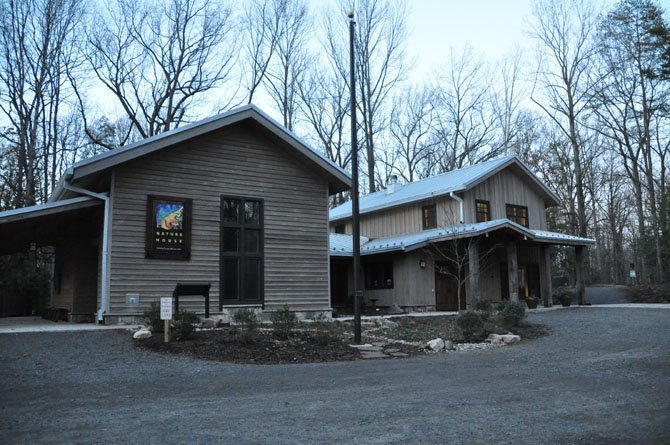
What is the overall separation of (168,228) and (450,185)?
41.4ft

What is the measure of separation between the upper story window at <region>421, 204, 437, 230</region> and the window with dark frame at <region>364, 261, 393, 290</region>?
2448 mm

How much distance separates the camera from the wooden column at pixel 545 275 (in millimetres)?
23750

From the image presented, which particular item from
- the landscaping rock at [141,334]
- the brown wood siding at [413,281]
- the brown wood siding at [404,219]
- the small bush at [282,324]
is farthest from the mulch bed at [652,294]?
the landscaping rock at [141,334]

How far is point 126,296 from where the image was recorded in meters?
13.9

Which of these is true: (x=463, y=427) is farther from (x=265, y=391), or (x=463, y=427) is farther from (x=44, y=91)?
(x=44, y=91)

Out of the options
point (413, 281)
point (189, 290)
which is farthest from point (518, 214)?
point (189, 290)

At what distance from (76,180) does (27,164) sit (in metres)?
13.9

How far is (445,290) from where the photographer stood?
73.4 ft

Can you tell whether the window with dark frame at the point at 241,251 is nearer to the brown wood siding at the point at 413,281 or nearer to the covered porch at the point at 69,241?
the covered porch at the point at 69,241

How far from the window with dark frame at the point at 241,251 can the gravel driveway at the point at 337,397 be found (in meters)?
5.06

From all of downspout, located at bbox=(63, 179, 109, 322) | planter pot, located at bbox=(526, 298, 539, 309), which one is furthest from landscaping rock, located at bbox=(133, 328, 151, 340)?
planter pot, located at bbox=(526, 298, 539, 309)

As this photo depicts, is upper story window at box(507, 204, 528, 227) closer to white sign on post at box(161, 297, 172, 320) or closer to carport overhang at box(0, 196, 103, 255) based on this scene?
carport overhang at box(0, 196, 103, 255)

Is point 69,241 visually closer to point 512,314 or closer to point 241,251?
point 241,251

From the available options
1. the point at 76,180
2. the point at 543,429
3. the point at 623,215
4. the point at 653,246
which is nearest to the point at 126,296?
the point at 76,180
